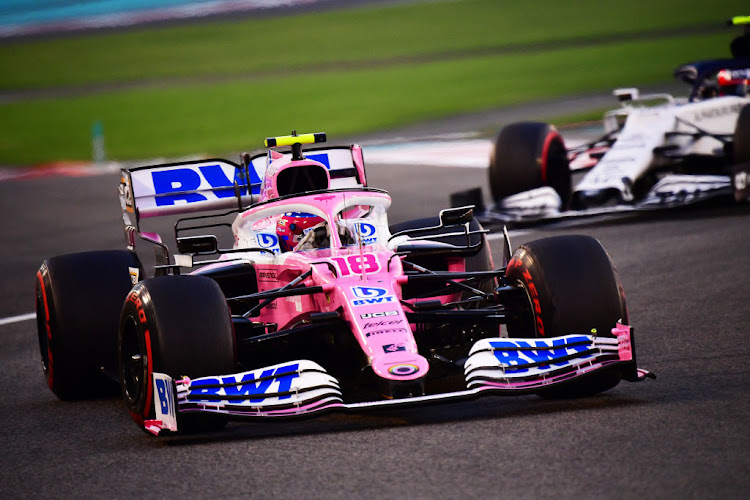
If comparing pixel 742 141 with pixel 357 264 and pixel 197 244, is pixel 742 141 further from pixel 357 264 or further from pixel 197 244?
pixel 197 244

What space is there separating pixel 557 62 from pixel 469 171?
1833cm

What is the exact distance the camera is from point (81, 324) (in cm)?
848

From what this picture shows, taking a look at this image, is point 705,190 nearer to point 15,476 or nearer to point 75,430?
point 75,430

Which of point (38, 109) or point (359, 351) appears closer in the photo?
point (359, 351)

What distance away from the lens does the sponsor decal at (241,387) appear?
6.71 meters

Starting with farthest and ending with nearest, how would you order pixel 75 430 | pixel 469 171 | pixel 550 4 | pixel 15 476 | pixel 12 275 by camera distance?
pixel 550 4 → pixel 469 171 → pixel 12 275 → pixel 75 430 → pixel 15 476

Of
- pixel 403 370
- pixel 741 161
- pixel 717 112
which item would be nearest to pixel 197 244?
pixel 403 370

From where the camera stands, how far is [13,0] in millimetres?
47844

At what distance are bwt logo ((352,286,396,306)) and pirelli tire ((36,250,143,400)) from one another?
74.0 inches

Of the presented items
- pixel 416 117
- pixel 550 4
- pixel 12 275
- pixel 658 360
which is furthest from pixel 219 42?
pixel 658 360

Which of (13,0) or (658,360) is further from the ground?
(13,0)

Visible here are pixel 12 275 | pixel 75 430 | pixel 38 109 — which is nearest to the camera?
pixel 75 430

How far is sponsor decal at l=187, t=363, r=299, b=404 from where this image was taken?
6.71m

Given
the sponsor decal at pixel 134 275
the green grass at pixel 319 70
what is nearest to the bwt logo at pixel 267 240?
the sponsor decal at pixel 134 275
